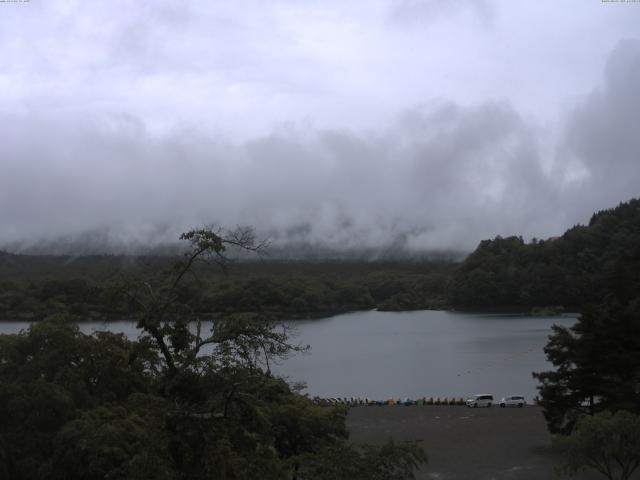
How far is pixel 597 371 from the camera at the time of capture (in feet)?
59.5

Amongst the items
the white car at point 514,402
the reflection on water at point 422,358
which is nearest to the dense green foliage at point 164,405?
the reflection on water at point 422,358

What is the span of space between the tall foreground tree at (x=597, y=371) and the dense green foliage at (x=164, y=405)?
34.2ft

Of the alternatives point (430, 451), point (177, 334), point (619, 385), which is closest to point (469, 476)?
point (430, 451)

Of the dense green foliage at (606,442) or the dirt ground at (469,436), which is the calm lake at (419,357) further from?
the dense green foliage at (606,442)

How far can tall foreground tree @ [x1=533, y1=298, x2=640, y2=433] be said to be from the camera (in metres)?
17.7

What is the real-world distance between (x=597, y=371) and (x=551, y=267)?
67295 mm

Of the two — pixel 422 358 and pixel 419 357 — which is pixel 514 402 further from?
pixel 419 357

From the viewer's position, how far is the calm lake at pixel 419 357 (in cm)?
3594

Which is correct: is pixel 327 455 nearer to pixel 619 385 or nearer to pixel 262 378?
pixel 262 378

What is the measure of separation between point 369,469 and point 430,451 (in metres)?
14.4

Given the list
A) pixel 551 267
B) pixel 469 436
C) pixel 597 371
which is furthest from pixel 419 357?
pixel 551 267

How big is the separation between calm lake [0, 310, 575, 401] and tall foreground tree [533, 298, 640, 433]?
10061 millimetres

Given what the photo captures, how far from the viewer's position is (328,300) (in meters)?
86.4

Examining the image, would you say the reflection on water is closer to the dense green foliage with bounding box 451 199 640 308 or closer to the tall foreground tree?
the dense green foliage with bounding box 451 199 640 308
